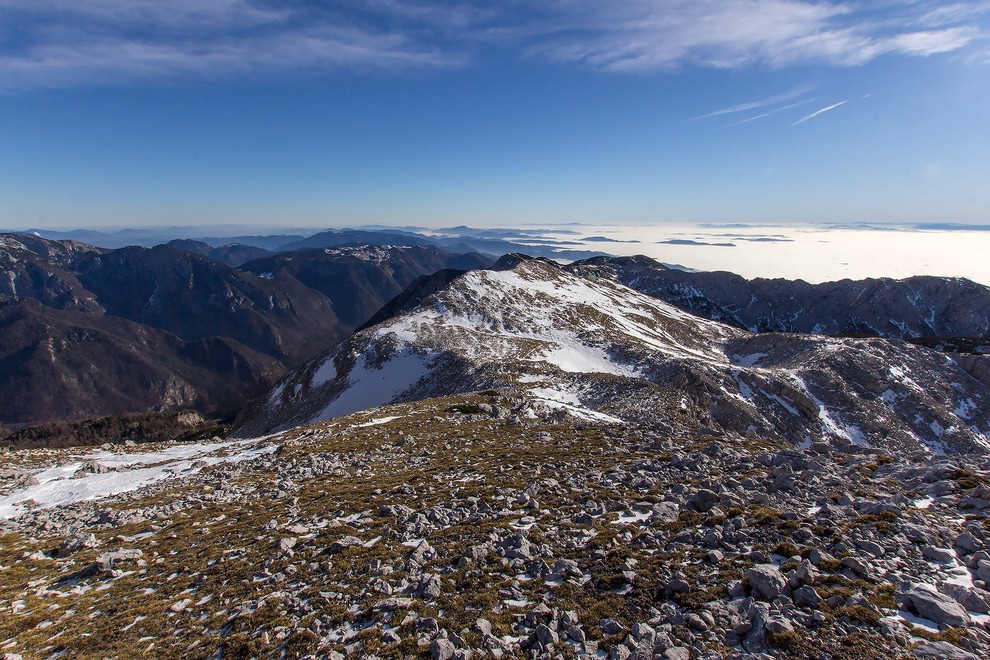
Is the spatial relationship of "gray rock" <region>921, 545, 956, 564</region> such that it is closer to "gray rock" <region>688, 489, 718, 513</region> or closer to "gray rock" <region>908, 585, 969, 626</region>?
"gray rock" <region>908, 585, 969, 626</region>

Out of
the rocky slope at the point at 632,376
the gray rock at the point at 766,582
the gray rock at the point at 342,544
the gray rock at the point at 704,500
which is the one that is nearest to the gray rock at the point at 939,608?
the gray rock at the point at 766,582

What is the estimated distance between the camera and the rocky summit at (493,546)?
888cm

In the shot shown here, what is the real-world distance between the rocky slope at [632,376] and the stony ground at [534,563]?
18979mm

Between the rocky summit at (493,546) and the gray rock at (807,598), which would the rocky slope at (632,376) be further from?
the gray rock at (807,598)

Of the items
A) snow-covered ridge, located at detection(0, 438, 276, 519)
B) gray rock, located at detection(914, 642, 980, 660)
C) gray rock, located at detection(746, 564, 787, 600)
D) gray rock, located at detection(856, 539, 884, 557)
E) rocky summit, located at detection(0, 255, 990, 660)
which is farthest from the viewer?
snow-covered ridge, located at detection(0, 438, 276, 519)

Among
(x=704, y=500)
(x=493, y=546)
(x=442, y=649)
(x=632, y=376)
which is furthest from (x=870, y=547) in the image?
(x=632, y=376)

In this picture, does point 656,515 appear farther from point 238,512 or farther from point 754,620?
point 238,512

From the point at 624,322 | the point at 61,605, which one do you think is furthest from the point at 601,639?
the point at 624,322

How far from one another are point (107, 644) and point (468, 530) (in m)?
9.14

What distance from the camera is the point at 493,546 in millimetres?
12891

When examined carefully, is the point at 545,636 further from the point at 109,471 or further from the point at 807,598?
the point at 109,471

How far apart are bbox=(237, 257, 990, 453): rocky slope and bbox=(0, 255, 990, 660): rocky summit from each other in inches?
644

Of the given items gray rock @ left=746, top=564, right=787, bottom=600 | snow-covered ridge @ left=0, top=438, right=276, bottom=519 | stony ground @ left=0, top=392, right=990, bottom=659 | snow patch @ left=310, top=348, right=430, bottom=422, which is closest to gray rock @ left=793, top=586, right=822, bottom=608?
stony ground @ left=0, top=392, right=990, bottom=659

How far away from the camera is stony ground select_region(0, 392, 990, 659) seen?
8.75m
